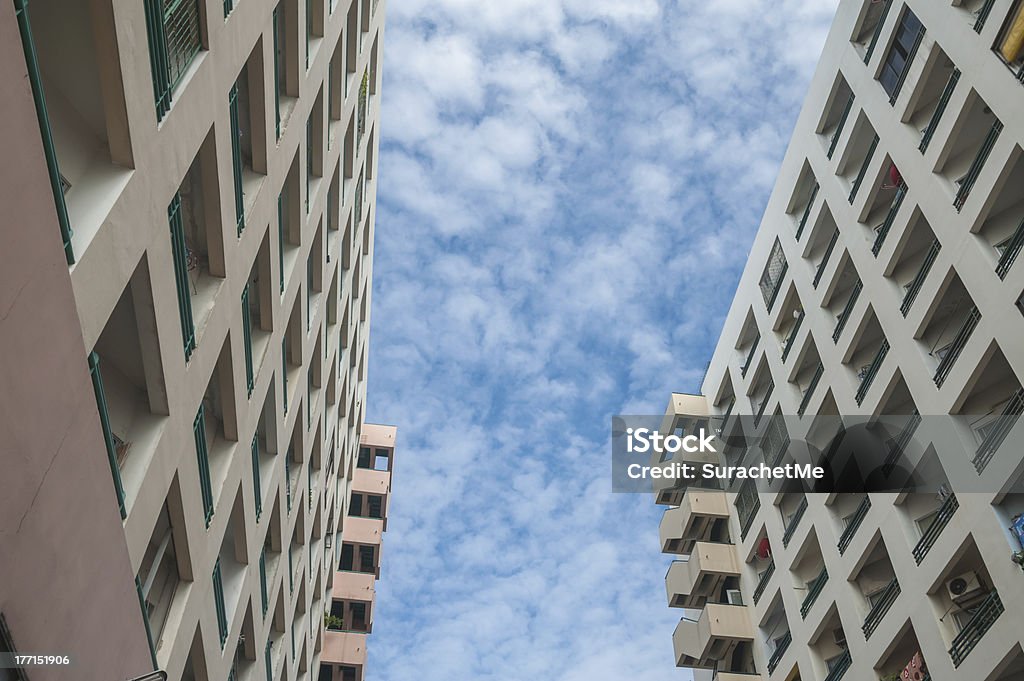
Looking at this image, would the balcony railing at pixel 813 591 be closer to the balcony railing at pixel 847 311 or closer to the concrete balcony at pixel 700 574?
the concrete balcony at pixel 700 574

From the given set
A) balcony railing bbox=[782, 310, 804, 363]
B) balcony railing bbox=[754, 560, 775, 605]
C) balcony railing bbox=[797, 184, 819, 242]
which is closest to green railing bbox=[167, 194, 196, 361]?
balcony railing bbox=[782, 310, 804, 363]

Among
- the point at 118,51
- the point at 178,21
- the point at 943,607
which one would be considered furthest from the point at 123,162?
the point at 943,607

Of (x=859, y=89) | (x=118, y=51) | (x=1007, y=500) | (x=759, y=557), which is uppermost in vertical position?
(x=859, y=89)

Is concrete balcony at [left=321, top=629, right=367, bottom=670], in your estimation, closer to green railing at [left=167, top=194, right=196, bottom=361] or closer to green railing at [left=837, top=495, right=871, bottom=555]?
green railing at [left=837, top=495, right=871, bottom=555]

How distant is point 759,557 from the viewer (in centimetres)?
2780

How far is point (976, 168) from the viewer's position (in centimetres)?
1741

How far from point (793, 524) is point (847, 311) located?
642 cm

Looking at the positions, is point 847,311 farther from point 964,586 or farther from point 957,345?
point 964,586

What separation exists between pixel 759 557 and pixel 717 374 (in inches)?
337

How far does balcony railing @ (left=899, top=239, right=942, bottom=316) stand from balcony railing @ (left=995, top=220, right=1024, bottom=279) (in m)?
2.13

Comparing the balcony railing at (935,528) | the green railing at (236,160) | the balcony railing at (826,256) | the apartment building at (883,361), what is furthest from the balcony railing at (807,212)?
the green railing at (236,160)

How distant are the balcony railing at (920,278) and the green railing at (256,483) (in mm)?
14589

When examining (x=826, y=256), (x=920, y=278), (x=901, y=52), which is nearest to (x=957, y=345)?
(x=920, y=278)

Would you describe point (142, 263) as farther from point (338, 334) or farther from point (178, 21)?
point (338, 334)
